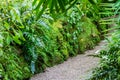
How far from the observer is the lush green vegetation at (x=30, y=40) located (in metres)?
4.23

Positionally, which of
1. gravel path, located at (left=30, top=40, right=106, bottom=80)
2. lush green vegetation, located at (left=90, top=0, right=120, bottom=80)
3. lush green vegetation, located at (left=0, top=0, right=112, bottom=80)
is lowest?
gravel path, located at (left=30, top=40, right=106, bottom=80)

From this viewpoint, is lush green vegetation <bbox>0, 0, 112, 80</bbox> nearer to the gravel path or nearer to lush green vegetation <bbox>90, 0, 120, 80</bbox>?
the gravel path

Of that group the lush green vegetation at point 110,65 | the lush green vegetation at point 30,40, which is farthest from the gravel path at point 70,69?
the lush green vegetation at point 110,65

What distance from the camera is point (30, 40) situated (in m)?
4.75

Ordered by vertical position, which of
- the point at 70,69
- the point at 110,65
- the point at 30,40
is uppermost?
the point at 110,65

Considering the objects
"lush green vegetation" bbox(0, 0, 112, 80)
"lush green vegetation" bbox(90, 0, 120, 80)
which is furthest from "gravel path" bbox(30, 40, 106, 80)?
"lush green vegetation" bbox(90, 0, 120, 80)

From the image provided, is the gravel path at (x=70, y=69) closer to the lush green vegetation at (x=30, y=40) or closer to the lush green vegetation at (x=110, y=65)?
the lush green vegetation at (x=30, y=40)

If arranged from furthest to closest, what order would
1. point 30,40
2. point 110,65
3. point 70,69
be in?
point 70,69, point 30,40, point 110,65

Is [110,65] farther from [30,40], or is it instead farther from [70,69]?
[70,69]

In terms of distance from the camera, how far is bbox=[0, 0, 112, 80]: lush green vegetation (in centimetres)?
423

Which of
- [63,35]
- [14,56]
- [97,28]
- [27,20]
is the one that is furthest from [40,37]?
[97,28]

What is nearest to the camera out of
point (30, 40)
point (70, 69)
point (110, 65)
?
point (110, 65)

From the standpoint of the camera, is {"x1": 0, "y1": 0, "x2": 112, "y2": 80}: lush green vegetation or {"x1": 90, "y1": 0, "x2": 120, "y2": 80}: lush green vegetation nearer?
{"x1": 90, "y1": 0, "x2": 120, "y2": 80}: lush green vegetation

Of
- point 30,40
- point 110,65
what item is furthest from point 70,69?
point 110,65
